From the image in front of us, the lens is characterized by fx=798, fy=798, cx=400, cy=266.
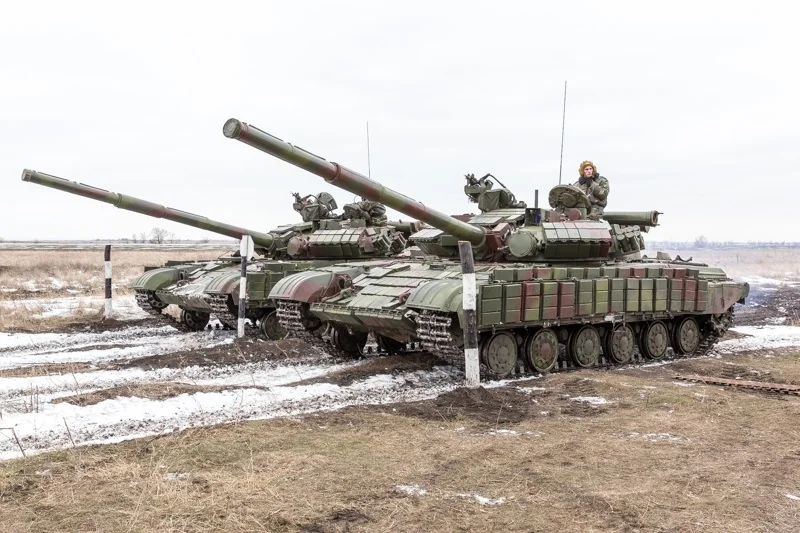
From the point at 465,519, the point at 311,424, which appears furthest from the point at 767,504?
the point at 311,424

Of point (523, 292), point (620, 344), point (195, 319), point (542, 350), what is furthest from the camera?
point (195, 319)

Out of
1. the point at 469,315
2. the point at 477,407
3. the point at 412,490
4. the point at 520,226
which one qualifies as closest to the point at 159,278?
the point at 520,226

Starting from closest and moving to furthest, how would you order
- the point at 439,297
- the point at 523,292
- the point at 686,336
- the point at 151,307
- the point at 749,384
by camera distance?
the point at 749,384, the point at 439,297, the point at 523,292, the point at 686,336, the point at 151,307

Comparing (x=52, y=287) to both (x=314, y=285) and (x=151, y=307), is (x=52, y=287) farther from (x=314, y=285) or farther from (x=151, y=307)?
(x=314, y=285)

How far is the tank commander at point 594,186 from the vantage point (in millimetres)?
15555

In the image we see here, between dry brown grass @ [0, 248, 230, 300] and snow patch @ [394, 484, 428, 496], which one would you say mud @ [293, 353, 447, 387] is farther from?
dry brown grass @ [0, 248, 230, 300]

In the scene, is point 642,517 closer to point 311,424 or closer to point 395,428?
point 395,428

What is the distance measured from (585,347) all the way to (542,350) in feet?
3.87

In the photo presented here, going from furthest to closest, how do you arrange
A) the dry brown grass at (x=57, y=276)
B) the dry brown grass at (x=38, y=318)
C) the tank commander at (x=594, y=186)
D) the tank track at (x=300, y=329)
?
the dry brown grass at (x=57, y=276), the dry brown grass at (x=38, y=318), the tank commander at (x=594, y=186), the tank track at (x=300, y=329)

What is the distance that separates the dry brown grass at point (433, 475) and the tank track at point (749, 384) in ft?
5.15

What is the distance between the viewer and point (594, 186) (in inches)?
613

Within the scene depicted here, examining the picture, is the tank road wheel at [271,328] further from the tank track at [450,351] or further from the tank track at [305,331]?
the tank track at [450,351]

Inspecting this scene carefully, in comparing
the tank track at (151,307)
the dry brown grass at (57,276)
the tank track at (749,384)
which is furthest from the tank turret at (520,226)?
the dry brown grass at (57,276)

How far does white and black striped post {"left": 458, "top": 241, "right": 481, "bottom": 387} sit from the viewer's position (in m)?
10.7
